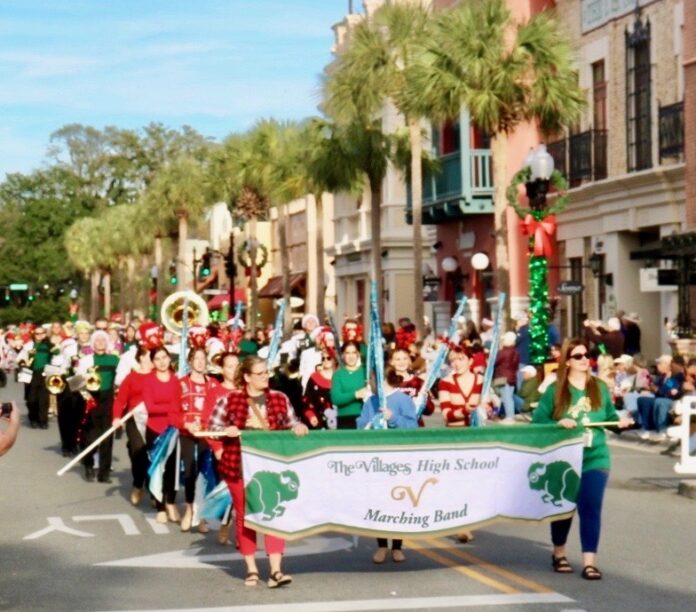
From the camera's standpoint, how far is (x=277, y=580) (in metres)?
11.9

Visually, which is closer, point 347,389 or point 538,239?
point 347,389

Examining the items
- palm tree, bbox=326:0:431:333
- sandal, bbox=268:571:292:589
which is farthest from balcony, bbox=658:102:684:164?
sandal, bbox=268:571:292:589

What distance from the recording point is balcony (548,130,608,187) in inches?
1526

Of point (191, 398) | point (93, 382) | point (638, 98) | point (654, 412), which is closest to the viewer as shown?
point (191, 398)

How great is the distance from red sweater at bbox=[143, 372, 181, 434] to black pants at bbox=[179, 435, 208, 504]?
81 centimetres

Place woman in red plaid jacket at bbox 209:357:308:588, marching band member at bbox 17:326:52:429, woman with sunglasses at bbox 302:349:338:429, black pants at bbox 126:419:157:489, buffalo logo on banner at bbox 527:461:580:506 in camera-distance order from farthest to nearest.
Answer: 1. marching band member at bbox 17:326:52:429
2. woman with sunglasses at bbox 302:349:338:429
3. black pants at bbox 126:419:157:489
4. buffalo logo on banner at bbox 527:461:580:506
5. woman in red plaid jacket at bbox 209:357:308:588

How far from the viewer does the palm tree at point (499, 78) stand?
122ft

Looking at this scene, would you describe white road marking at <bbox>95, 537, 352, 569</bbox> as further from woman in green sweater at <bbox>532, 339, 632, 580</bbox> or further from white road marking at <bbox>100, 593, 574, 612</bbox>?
woman in green sweater at <bbox>532, 339, 632, 580</bbox>

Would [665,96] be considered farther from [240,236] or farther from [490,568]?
[240,236]

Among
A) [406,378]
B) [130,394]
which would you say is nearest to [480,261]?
[130,394]

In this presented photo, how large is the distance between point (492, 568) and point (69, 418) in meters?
12.8

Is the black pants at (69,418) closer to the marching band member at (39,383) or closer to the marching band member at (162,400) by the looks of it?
the marching band member at (39,383)

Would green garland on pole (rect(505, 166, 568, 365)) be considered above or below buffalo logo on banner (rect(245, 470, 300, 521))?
above

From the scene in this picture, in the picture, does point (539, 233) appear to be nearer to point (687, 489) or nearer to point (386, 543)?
point (687, 489)
